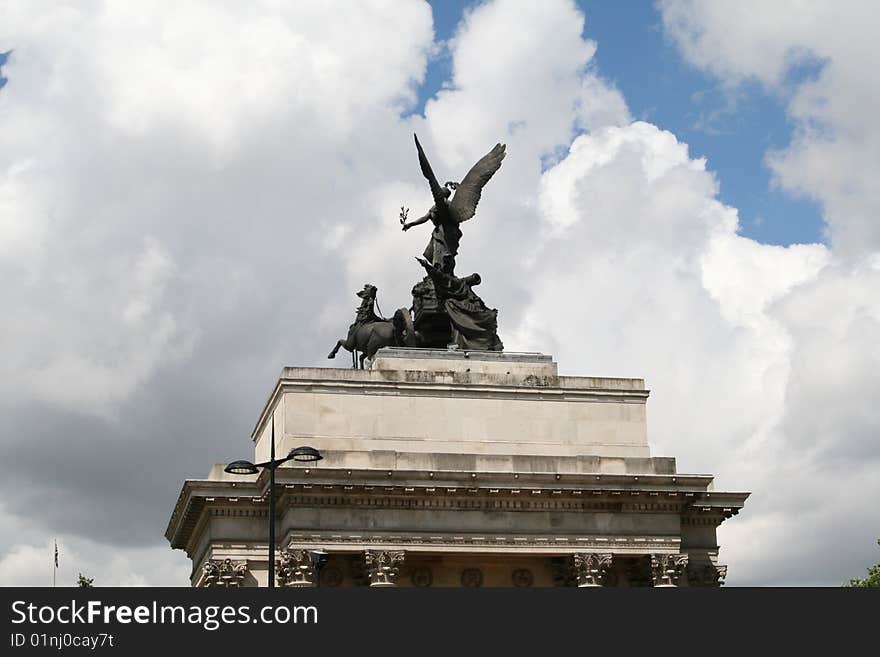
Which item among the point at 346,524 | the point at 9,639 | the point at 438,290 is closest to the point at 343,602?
the point at 9,639

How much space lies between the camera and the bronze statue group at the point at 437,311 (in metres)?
55.6

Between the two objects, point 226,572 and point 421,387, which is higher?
point 421,387

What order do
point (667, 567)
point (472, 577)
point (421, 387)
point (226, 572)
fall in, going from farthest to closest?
point (421, 387), point (472, 577), point (667, 567), point (226, 572)

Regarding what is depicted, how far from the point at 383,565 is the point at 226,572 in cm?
531

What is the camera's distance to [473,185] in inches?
2368

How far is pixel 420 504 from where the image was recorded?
163ft

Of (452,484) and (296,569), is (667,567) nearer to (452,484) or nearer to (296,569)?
(452,484)

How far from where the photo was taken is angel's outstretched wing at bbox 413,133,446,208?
5699cm

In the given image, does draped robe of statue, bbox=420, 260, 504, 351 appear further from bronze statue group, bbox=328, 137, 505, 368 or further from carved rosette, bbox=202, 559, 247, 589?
carved rosette, bbox=202, 559, 247, 589

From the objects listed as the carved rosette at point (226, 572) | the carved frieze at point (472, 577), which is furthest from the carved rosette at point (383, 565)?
the carved rosette at point (226, 572)

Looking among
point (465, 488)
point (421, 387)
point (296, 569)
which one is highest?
point (421, 387)

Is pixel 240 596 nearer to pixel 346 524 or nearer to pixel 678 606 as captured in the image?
pixel 678 606

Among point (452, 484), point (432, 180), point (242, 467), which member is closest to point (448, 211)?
point (432, 180)

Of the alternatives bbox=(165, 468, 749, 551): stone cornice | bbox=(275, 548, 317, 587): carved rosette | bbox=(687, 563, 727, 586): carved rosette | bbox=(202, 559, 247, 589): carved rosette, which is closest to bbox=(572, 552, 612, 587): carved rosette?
bbox=(165, 468, 749, 551): stone cornice
